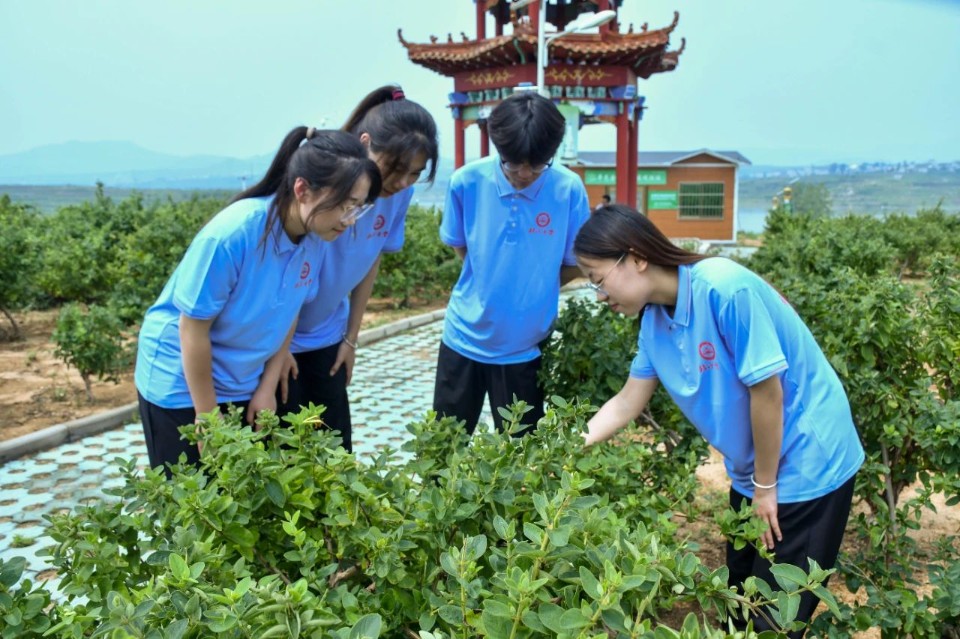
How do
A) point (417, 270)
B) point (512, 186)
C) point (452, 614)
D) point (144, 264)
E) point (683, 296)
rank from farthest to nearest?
point (417, 270) → point (144, 264) → point (512, 186) → point (683, 296) → point (452, 614)

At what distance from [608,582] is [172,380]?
4.90ft

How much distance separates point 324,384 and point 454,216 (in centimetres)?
73

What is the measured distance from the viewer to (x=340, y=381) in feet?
9.29

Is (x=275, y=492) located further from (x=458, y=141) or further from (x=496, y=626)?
(x=458, y=141)

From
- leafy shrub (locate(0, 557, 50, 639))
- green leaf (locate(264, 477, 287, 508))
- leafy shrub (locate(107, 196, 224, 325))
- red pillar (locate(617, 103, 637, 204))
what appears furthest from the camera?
red pillar (locate(617, 103, 637, 204))

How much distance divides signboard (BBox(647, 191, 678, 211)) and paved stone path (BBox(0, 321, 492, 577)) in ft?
70.0

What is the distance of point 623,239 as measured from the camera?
5.87ft

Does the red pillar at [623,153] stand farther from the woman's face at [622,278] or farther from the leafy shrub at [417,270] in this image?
the woman's face at [622,278]

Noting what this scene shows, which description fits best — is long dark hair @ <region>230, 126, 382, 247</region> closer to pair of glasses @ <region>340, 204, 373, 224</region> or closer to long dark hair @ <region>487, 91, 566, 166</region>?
pair of glasses @ <region>340, 204, 373, 224</region>

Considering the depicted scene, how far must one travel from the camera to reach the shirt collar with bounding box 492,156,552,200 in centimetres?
260

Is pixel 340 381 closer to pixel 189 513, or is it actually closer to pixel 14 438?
pixel 189 513

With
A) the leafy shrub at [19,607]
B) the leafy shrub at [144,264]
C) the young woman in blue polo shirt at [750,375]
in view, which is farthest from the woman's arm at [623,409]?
the leafy shrub at [144,264]

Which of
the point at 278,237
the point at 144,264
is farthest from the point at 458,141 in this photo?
the point at 278,237

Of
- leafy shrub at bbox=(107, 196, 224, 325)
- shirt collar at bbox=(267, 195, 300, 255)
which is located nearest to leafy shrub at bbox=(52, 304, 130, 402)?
leafy shrub at bbox=(107, 196, 224, 325)
